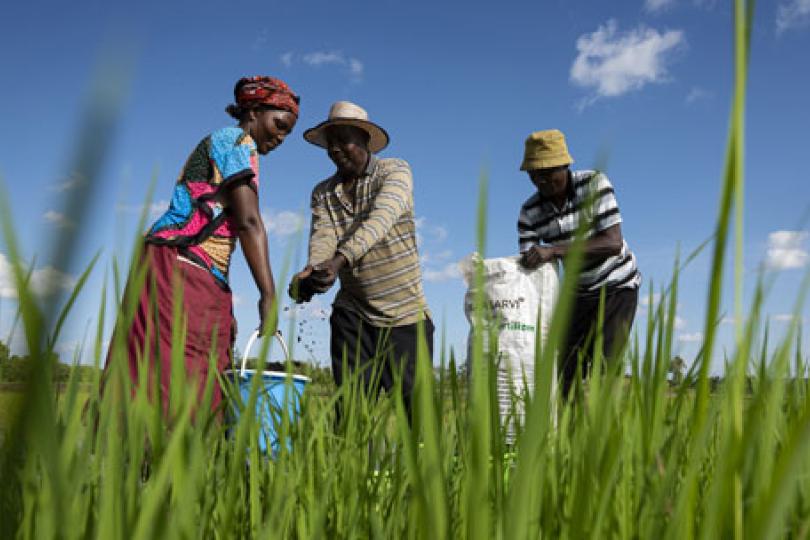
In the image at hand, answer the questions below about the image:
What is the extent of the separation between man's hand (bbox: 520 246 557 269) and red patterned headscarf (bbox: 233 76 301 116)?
122 cm

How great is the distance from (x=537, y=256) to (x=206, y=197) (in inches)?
59.5

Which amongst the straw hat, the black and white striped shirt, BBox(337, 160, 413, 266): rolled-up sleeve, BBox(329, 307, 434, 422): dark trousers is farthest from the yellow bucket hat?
BBox(329, 307, 434, 422): dark trousers

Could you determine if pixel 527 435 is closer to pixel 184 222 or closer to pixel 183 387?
pixel 183 387

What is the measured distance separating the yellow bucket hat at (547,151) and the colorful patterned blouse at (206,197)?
140 centimetres

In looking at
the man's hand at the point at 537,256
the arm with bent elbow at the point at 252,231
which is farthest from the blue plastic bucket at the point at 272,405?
the man's hand at the point at 537,256

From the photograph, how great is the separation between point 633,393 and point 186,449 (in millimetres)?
466

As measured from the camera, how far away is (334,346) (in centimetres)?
339

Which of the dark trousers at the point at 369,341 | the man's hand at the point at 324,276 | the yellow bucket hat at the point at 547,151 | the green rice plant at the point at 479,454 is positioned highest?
the yellow bucket hat at the point at 547,151

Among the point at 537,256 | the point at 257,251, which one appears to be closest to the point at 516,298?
the point at 537,256

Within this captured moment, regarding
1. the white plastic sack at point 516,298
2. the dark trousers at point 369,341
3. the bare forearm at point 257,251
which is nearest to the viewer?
the bare forearm at point 257,251

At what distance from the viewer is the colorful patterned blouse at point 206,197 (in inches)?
91.7

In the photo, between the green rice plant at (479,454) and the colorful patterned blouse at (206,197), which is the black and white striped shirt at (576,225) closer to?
the colorful patterned blouse at (206,197)

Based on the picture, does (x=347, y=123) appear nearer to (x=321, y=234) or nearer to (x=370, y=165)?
(x=370, y=165)

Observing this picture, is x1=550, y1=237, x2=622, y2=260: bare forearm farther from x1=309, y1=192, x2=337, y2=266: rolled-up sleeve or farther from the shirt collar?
x1=309, y1=192, x2=337, y2=266: rolled-up sleeve
